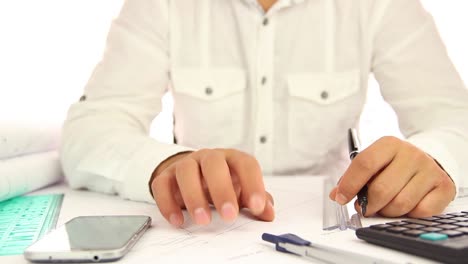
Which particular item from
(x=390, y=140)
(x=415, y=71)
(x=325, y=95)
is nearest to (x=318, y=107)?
(x=325, y=95)

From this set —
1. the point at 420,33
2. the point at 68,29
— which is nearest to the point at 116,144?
the point at 420,33

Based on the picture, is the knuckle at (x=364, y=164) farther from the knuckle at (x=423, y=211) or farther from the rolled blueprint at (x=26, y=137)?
the rolled blueprint at (x=26, y=137)

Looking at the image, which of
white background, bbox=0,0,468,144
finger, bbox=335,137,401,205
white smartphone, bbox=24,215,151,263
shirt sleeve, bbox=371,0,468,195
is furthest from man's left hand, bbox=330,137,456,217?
white background, bbox=0,0,468,144

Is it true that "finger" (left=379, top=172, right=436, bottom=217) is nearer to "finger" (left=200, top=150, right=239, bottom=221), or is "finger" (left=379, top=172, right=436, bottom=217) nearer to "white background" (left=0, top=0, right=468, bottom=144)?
"finger" (left=200, top=150, right=239, bottom=221)

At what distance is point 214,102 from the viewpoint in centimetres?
102

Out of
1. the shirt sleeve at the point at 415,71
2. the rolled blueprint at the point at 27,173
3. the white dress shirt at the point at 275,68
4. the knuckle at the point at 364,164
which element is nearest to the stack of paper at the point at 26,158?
the rolled blueprint at the point at 27,173

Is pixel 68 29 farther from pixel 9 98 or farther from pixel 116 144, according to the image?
pixel 116 144

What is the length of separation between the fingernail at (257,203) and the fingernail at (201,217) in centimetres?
5

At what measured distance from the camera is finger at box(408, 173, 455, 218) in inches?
21.1

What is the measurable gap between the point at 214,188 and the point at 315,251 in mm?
135

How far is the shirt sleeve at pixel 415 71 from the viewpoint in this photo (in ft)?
3.04

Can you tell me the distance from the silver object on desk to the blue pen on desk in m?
0.08

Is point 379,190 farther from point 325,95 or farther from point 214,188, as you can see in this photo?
point 325,95

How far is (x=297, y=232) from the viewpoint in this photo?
50 centimetres
